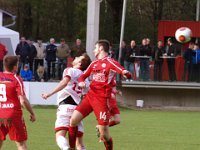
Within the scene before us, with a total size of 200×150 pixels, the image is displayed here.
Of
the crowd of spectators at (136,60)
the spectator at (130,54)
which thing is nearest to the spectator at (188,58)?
the crowd of spectators at (136,60)

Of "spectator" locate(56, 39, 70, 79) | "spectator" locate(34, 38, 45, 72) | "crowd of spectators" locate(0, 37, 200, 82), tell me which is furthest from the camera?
"spectator" locate(34, 38, 45, 72)

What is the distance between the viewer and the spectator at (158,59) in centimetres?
2816

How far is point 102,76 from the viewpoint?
1242cm

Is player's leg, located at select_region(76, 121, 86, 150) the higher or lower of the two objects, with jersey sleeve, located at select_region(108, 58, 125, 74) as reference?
lower

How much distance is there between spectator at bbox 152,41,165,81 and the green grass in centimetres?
507

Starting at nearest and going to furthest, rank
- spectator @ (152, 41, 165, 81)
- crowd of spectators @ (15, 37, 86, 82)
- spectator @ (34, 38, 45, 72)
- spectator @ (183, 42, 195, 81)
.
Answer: spectator @ (152, 41, 165, 81)
spectator @ (183, 42, 195, 81)
crowd of spectators @ (15, 37, 86, 82)
spectator @ (34, 38, 45, 72)

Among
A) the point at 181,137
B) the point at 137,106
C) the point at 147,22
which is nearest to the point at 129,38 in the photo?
the point at 147,22

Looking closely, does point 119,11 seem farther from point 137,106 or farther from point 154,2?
point 137,106

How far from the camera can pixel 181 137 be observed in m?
16.8

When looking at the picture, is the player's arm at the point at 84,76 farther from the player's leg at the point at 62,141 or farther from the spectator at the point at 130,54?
the spectator at the point at 130,54

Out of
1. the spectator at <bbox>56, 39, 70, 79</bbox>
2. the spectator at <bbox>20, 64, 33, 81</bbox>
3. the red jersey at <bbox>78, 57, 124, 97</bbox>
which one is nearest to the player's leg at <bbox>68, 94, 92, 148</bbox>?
the red jersey at <bbox>78, 57, 124, 97</bbox>

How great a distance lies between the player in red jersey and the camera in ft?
34.3

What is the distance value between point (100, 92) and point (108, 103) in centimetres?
25

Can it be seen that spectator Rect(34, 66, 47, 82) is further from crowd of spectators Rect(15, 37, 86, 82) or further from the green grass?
the green grass
